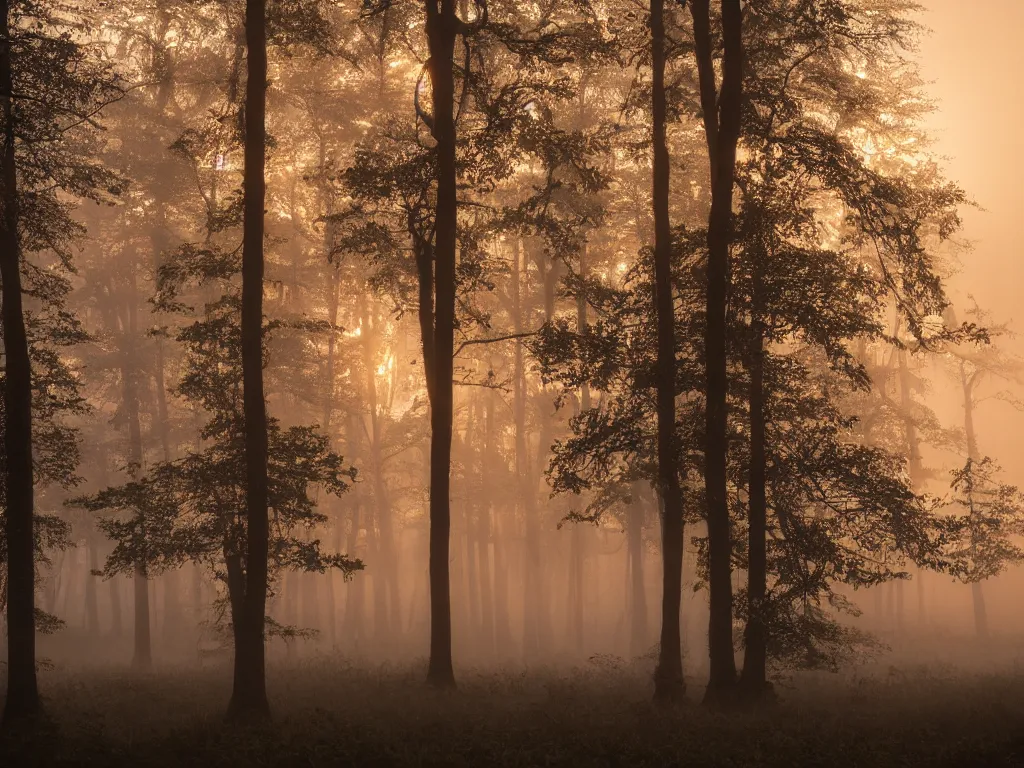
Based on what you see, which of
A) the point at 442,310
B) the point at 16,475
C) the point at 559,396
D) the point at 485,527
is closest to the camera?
the point at 16,475

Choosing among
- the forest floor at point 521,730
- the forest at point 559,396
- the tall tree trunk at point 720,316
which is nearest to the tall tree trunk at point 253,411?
the forest at point 559,396

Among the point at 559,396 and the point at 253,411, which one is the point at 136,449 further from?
the point at 559,396

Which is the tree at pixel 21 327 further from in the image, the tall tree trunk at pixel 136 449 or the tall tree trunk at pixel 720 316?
the tall tree trunk at pixel 136 449

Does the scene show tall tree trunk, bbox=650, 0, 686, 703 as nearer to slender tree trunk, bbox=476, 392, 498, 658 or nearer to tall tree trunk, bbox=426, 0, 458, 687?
tall tree trunk, bbox=426, 0, 458, 687

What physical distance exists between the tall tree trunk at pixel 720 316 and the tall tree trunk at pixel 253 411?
21.1ft

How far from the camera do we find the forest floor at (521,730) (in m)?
9.48

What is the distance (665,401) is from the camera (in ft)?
45.8

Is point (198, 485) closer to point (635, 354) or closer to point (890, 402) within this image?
point (635, 354)

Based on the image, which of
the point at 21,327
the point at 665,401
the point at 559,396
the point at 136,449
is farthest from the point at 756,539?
the point at 136,449

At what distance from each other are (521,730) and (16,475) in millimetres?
8020

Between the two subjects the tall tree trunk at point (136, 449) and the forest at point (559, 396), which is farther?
the tall tree trunk at point (136, 449)

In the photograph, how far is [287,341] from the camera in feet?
91.2

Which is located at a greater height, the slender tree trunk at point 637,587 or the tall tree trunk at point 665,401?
the tall tree trunk at point 665,401

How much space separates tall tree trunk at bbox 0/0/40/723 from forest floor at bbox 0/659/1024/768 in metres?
0.86
